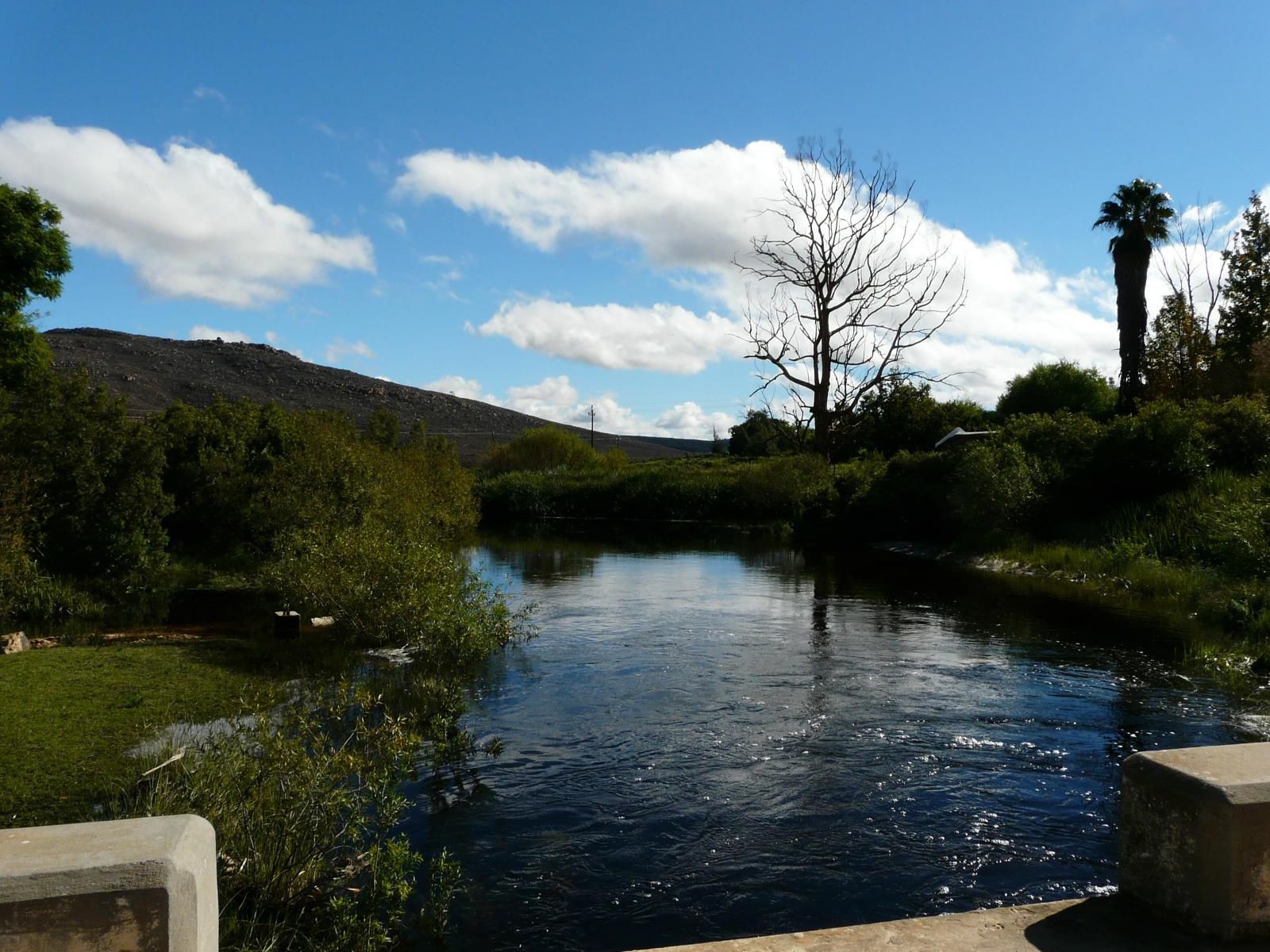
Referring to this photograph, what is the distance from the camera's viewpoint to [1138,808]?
15.5ft

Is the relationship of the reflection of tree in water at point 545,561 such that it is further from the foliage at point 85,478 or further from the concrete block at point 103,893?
the concrete block at point 103,893

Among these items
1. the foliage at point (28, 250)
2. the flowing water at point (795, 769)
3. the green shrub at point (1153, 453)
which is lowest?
the flowing water at point (795, 769)

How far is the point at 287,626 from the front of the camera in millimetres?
15914

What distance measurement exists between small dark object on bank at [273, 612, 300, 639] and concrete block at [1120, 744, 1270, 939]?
13729mm

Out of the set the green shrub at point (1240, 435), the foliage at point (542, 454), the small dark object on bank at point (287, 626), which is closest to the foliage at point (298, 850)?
the small dark object on bank at point (287, 626)

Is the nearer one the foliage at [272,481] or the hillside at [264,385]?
the foliage at [272,481]

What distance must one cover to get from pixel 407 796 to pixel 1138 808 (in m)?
6.21

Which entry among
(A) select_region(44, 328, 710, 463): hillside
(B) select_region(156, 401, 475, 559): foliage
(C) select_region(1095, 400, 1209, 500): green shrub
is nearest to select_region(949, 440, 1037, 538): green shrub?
(C) select_region(1095, 400, 1209, 500): green shrub

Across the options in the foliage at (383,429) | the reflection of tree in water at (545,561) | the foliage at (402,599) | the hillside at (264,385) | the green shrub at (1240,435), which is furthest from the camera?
the hillside at (264,385)

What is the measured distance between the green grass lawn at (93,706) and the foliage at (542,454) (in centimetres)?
5827

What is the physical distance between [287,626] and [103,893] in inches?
519

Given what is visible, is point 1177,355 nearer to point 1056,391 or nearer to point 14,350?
point 1056,391

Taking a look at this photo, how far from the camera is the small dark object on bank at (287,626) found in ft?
52.1

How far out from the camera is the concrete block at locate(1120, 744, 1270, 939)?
420cm
